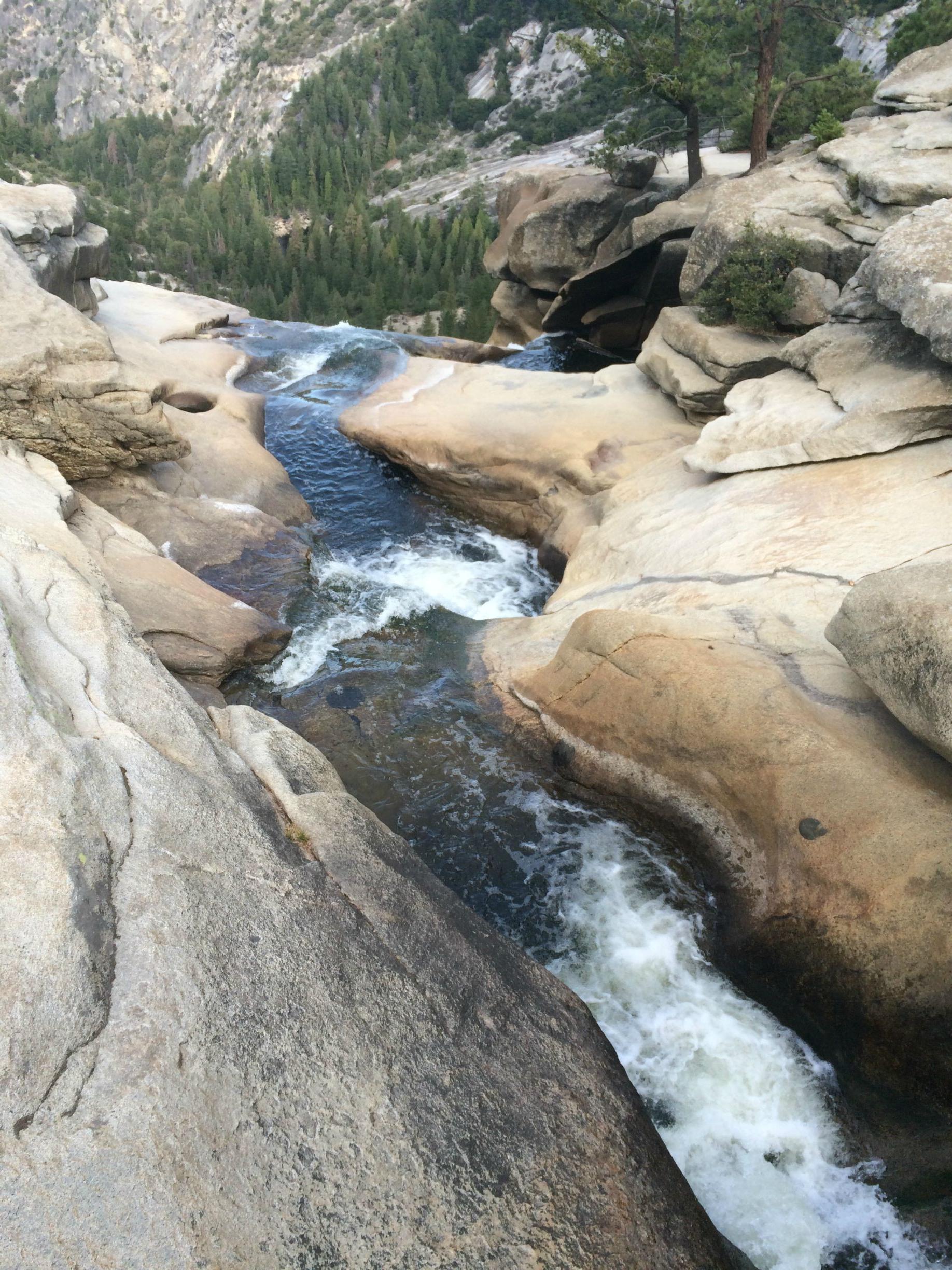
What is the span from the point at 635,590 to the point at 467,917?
20.2ft

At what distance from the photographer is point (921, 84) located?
19438 mm

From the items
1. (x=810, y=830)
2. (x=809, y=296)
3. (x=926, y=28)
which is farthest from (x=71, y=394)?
(x=926, y=28)

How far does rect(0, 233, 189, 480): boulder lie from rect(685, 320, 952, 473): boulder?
8.78m

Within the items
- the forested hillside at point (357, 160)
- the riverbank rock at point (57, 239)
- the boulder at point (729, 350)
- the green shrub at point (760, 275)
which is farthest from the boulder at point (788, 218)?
the riverbank rock at point (57, 239)

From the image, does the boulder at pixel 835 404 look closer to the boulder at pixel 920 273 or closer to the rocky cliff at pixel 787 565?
the rocky cliff at pixel 787 565

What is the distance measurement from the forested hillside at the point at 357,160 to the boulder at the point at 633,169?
55.8 inches

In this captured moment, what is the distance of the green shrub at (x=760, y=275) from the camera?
16.3 metres

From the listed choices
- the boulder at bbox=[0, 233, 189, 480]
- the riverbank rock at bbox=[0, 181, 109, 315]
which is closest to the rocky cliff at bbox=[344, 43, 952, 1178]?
the boulder at bbox=[0, 233, 189, 480]

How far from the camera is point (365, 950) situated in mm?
5453

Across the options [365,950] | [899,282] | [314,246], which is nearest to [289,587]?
[365,950]

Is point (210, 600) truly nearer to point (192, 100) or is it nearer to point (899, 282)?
point (899, 282)

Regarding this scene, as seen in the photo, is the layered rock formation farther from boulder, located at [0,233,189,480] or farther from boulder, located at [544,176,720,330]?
boulder, located at [0,233,189,480]

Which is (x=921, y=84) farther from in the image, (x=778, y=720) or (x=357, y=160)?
(x=357, y=160)

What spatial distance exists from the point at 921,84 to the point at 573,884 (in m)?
20.8
